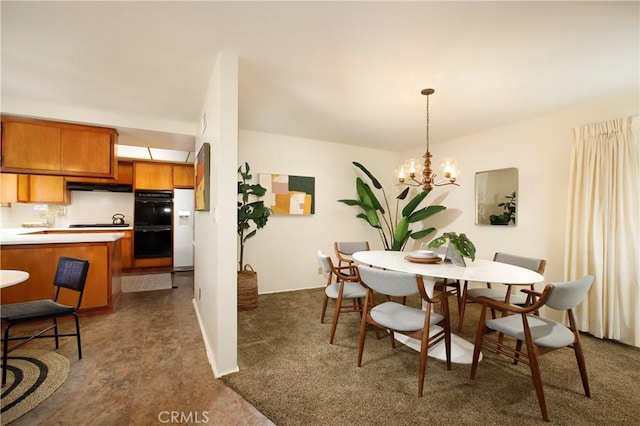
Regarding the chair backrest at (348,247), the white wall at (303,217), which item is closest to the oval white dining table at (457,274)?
the chair backrest at (348,247)

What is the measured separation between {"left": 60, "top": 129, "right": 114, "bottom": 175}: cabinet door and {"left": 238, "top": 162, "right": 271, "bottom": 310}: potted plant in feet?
5.05

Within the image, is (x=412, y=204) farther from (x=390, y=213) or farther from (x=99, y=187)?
(x=99, y=187)

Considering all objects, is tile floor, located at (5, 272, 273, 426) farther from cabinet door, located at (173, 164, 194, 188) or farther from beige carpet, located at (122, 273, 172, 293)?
cabinet door, located at (173, 164, 194, 188)

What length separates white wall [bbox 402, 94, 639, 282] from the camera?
2.86 m

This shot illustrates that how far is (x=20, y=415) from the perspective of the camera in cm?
153

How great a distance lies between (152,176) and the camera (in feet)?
18.0

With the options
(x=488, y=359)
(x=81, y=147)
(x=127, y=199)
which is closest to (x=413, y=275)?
(x=488, y=359)

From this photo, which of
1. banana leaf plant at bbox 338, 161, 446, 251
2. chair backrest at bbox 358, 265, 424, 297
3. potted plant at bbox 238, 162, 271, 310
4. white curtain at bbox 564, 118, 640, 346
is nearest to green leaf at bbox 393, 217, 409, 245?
banana leaf plant at bbox 338, 161, 446, 251

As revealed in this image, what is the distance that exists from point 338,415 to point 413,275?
Answer: 936mm

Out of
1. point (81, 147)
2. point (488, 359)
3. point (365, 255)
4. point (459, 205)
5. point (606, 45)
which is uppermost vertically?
point (606, 45)

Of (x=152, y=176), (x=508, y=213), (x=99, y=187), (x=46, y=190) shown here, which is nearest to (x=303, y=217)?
(x=508, y=213)

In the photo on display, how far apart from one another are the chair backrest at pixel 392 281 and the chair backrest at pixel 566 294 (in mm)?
711

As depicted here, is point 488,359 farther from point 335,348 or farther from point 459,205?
point 459,205

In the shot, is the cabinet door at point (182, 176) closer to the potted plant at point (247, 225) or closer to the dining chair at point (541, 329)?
the potted plant at point (247, 225)
